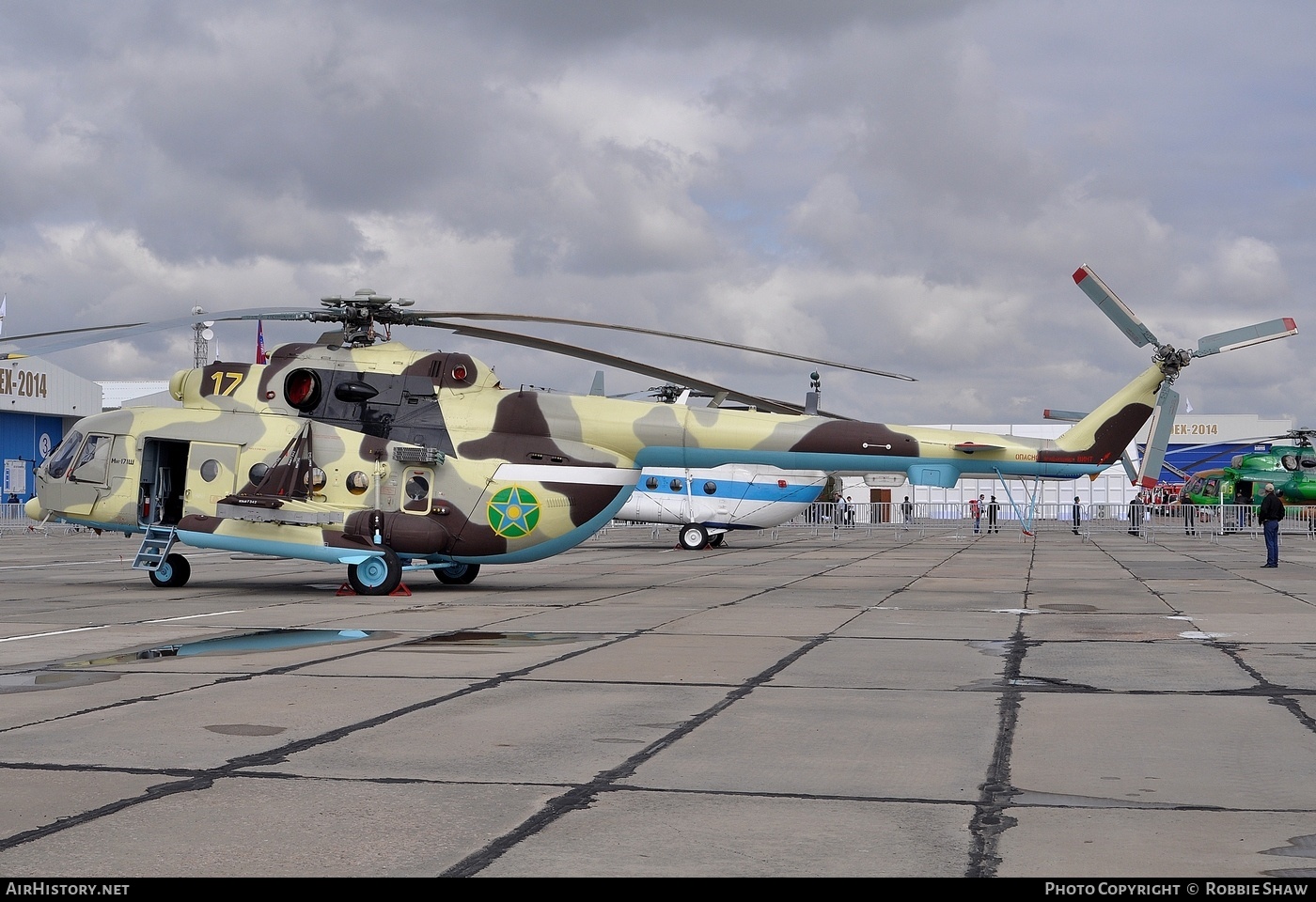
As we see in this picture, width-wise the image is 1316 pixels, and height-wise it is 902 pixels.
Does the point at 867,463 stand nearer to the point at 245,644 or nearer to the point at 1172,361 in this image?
the point at 1172,361

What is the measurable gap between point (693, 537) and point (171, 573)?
19.1m

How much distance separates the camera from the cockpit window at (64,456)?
66.0 feet

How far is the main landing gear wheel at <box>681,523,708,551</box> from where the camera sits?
121 ft

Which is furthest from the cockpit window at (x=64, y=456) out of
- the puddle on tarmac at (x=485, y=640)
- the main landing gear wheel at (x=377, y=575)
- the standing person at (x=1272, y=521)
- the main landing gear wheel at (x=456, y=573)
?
the standing person at (x=1272, y=521)

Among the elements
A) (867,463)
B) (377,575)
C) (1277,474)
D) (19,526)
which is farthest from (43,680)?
(1277,474)

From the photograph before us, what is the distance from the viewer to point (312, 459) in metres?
19.1

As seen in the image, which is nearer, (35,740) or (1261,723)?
(35,740)

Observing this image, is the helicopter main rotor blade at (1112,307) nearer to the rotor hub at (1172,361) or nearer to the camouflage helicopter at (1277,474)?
the rotor hub at (1172,361)

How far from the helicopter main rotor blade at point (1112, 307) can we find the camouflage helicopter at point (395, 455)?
4.31 metres

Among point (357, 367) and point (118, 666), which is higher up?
point (357, 367)

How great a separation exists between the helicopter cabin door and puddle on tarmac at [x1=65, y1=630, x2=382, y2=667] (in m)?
6.21
